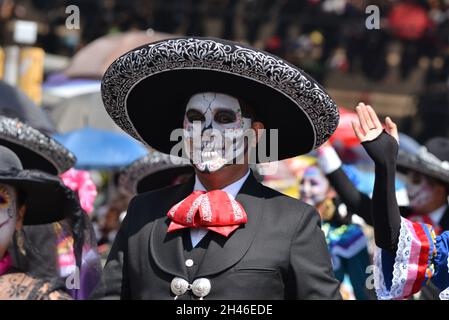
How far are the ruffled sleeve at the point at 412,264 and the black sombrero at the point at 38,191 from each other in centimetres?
126

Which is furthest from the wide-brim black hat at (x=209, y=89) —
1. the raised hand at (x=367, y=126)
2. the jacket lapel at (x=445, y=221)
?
the jacket lapel at (x=445, y=221)

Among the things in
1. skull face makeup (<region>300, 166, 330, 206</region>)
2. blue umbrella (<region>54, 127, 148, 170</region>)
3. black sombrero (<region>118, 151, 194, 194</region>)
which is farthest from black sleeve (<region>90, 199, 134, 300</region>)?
blue umbrella (<region>54, 127, 148, 170</region>)

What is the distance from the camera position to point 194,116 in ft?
14.4

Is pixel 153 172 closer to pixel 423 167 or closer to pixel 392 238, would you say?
pixel 423 167

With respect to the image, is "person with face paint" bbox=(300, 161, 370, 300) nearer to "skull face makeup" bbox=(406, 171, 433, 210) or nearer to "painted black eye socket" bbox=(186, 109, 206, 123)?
"skull face makeup" bbox=(406, 171, 433, 210)

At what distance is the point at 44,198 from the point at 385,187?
1.40 meters

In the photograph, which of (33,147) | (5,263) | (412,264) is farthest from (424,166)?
(5,263)

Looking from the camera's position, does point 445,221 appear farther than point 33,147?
Yes

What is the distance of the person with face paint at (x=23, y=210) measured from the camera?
4328 mm

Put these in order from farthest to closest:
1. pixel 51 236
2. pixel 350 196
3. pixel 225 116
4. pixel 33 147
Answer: pixel 350 196
pixel 51 236
pixel 33 147
pixel 225 116

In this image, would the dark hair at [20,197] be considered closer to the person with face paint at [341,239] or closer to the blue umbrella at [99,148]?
the person with face paint at [341,239]

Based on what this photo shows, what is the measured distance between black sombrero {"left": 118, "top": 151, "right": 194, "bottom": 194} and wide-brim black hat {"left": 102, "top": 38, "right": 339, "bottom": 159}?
1.37m

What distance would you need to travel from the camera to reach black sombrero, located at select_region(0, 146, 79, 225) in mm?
4477

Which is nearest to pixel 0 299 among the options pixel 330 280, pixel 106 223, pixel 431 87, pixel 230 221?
pixel 230 221
